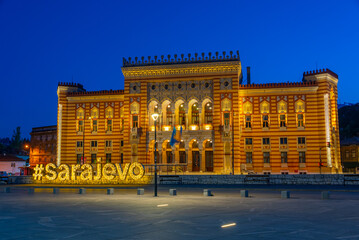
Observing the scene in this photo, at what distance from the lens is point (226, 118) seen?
49.7 meters

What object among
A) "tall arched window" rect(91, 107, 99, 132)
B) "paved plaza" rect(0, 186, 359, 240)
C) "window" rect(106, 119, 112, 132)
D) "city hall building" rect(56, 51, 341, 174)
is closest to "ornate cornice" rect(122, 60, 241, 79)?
"city hall building" rect(56, 51, 341, 174)

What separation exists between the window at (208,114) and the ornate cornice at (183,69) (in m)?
5.70

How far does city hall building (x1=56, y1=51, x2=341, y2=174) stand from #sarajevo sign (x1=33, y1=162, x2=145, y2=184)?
8.43 metres

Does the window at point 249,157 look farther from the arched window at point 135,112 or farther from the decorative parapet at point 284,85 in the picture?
the arched window at point 135,112

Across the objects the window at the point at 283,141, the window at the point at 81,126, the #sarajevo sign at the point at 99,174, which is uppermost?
the window at the point at 81,126

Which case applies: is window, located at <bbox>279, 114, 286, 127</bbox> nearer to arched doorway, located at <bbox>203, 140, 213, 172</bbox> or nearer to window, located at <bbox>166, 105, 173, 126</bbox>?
arched doorway, located at <bbox>203, 140, 213, 172</bbox>

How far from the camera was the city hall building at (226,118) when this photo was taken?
49.2 metres

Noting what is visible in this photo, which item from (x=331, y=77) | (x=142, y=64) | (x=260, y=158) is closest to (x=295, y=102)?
(x=331, y=77)

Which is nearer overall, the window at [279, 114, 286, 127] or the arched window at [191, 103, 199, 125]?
the window at [279, 114, 286, 127]

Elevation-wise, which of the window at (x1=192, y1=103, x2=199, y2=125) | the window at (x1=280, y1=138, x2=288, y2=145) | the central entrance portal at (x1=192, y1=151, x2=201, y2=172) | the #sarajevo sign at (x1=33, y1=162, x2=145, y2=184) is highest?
the window at (x1=192, y1=103, x2=199, y2=125)

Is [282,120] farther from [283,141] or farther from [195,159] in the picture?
[195,159]

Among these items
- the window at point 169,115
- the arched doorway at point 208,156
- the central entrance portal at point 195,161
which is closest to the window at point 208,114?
the arched doorway at point 208,156

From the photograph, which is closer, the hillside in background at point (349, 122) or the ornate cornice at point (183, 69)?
the ornate cornice at point (183, 69)

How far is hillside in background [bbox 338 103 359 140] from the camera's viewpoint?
96412mm
